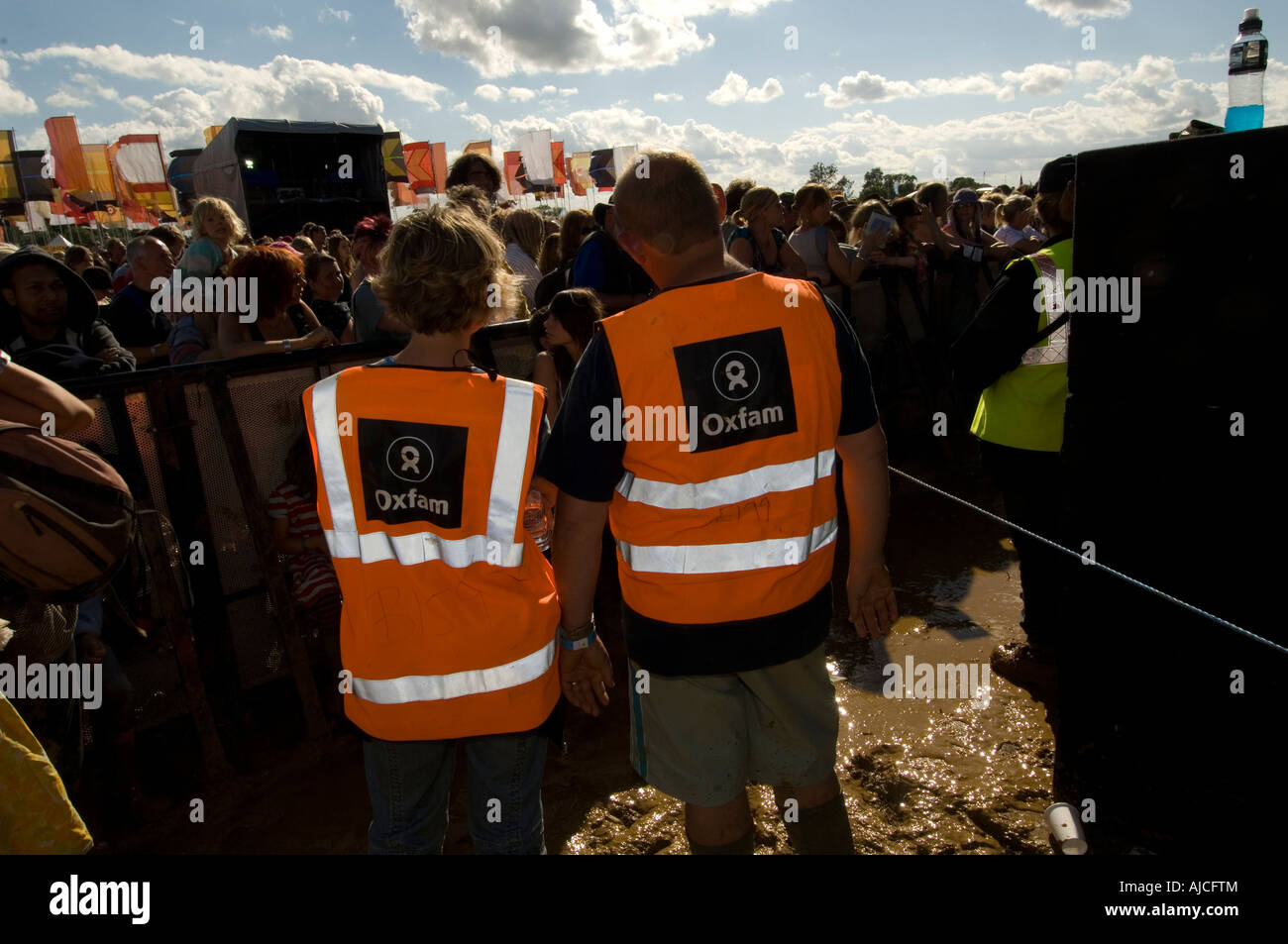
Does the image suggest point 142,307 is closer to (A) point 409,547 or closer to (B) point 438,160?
(A) point 409,547

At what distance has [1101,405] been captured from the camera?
2.75 m

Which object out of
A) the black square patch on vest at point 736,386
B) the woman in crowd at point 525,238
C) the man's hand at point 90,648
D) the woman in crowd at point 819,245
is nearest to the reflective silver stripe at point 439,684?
the black square patch on vest at point 736,386

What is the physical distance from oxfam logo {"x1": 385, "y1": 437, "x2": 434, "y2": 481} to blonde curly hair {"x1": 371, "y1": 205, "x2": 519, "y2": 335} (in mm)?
299

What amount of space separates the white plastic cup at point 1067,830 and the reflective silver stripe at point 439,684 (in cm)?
179

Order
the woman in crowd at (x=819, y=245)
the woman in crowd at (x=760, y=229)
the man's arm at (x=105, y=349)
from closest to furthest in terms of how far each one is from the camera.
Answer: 1. the man's arm at (x=105, y=349)
2. the woman in crowd at (x=760, y=229)
3. the woman in crowd at (x=819, y=245)

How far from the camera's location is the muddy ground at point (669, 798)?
9.80 ft

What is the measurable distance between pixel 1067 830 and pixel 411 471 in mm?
2285

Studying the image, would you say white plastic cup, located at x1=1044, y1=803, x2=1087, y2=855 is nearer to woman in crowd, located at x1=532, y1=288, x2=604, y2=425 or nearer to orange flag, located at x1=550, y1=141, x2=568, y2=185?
woman in crowd, located at x1=532, y1=288, x2=604, y2=425

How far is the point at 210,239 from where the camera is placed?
5.15 metres

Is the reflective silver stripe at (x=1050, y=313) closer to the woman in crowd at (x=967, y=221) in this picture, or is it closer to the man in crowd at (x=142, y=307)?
the man in crowd at (x=142, y=307)

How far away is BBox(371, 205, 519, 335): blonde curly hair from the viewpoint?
204cm
